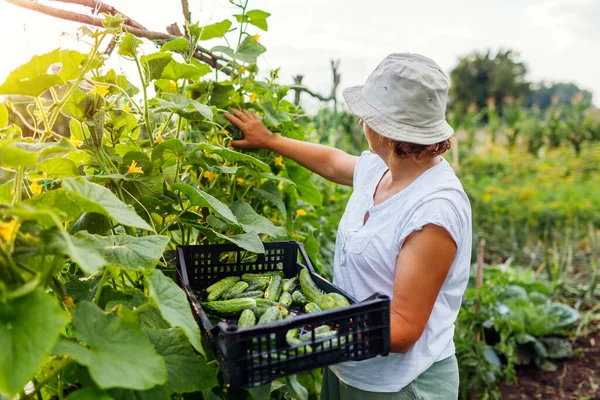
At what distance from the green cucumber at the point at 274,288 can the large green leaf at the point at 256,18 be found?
2.96 ft

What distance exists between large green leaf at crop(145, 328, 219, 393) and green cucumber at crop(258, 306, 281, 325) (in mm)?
154

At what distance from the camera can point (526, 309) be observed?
4.14 meters

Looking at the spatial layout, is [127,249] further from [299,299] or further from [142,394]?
[299,299]

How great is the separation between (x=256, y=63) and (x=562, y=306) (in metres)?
3.91

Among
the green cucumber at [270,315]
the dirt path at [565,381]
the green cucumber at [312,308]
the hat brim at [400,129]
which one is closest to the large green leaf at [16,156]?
the green cucumber at [270,315]

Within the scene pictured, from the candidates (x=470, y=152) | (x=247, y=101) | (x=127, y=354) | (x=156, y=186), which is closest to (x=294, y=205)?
(x=247, y=101)

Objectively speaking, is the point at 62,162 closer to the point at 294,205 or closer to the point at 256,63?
the point at 256,63

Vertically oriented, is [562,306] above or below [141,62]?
below

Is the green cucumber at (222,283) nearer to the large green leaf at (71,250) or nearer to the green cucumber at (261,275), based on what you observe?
the green cucumber at (261,275)

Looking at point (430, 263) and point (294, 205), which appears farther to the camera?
point (294, 205)

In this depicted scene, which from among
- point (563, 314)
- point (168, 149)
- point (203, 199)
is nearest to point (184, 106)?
point (168, 149)

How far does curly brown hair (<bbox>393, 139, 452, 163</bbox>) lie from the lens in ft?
4.96

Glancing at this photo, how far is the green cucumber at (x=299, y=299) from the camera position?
1.28 metres

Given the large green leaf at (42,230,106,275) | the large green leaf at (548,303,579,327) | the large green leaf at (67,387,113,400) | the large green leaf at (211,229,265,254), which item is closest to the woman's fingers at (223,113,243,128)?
the large green leaf at (211,229,265,254)
